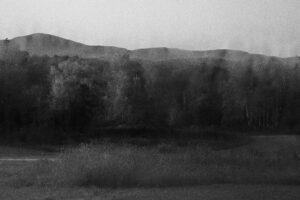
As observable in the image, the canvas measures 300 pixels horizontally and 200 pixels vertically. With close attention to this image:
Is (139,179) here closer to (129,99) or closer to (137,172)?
(137,172)

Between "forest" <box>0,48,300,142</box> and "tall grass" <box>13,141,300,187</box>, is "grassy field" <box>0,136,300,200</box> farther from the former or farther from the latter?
"forest" <box>0,48,300,142</box>

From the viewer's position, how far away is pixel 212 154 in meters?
26.2

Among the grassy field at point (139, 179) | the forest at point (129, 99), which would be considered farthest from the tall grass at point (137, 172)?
the forest at point (129, 99)

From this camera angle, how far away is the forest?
52406 mm

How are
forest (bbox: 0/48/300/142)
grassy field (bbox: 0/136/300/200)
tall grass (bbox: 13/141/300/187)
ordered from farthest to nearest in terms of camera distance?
forest (bbox: 0/48/300/142), tall grass (bbox: 13/141/300/187), grassy field (bbox: 0/136/300/200)

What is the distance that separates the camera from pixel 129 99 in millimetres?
62500

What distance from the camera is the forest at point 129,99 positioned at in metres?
52.4

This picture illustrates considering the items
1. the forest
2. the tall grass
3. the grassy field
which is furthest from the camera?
the forest

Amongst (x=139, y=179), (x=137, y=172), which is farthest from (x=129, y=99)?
(x=139, y=179)

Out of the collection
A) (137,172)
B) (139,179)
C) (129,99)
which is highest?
(129,99)

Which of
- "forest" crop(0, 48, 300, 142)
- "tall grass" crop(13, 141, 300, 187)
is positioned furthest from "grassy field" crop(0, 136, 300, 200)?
"forest" crop(0, 48, 300, 142)

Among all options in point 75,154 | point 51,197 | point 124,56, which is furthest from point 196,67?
point 51,197

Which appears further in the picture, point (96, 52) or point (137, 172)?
point (96, 52)

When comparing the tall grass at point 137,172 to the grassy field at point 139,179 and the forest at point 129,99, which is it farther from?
the forest at point 129,99
